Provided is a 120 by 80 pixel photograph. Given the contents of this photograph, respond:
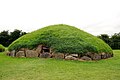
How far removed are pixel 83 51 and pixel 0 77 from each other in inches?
255

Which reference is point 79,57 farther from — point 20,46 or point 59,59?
point 20,46

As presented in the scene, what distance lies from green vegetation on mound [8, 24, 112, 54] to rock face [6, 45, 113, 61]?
0.26 meters

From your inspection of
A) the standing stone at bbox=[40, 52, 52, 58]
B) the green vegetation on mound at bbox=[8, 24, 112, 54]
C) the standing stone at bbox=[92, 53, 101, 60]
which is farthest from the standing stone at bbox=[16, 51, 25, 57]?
the standing stone at bbox=[92, 53, 101, 60]

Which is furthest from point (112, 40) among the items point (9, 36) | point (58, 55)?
point (58, 55)

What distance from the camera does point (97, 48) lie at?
14.4 m

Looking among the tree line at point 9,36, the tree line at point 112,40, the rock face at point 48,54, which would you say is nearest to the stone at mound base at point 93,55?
the rock face at point 48,54

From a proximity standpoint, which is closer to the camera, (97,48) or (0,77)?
(0,77)

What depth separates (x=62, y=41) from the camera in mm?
14742

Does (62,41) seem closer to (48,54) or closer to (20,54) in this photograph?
(48,54)

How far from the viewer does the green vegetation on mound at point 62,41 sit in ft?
45.8

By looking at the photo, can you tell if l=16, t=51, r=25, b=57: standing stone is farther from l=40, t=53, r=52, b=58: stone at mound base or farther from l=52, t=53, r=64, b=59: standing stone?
l=52, t=53, r=64, b=59: standing stone

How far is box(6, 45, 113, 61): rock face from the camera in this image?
44.3 ft

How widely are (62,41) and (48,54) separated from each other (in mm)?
1450

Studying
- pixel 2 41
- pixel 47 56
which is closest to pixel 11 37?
pixel 2 41
